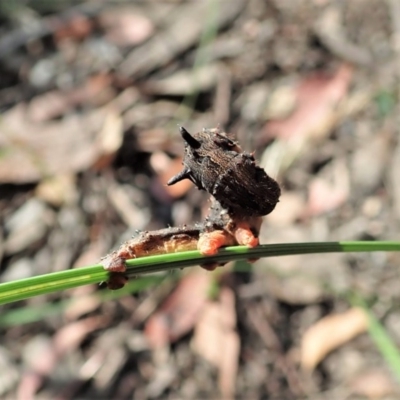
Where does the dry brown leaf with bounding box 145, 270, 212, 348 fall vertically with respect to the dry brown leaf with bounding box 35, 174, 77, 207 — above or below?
below

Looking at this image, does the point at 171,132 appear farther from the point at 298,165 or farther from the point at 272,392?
the point at 272,392

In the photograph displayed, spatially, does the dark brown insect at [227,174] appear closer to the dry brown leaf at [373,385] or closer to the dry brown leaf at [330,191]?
the dry brown leaf at [373,385]

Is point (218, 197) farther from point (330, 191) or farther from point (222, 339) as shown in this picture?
point (330, 191)

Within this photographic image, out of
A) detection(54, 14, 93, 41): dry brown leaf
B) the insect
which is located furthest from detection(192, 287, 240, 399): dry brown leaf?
detection(54, 14, 93, 41): dry brown leaf

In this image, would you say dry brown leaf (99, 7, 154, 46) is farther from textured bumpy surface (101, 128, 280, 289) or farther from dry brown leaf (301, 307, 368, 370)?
textured bumpy surface (101, 128, 280, 289)

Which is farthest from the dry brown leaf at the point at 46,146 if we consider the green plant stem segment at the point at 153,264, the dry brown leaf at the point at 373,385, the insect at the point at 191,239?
the green plant stem segment at the point at 153,264

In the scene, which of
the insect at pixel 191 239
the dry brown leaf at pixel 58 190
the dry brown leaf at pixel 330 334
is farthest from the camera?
the dry brown leaf at pixel 58 190

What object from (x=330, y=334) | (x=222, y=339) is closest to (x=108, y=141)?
(x=222, y=339)

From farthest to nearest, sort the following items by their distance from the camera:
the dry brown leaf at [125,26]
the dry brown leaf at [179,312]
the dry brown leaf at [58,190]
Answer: the dry brown leaf at [125,26]
the dry brown leaf at [58,190]
the dry brown leaf at [179,312]
